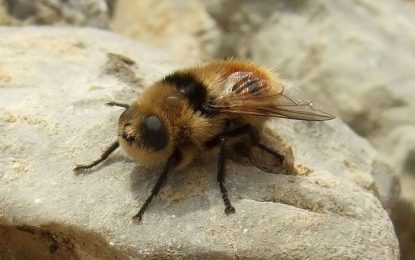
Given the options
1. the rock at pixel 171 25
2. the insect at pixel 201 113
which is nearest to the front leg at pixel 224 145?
the insect at pixel 201 113

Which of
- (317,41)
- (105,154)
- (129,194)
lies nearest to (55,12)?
(317,41)

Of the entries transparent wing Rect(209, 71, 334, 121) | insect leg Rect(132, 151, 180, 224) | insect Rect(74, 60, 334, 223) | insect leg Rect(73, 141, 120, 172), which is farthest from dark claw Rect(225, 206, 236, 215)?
insect leg Rect(73, 141, 120, 172)

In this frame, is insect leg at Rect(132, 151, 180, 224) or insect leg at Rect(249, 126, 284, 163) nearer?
insect leg at Rect(132, 151, 180, 224)

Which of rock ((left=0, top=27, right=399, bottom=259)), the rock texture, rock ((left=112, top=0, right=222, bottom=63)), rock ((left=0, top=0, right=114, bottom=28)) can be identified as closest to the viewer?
rock ((left=0, top=27, right=399, bottom=259))

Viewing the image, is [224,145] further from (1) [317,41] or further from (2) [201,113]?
(1) [317,41]

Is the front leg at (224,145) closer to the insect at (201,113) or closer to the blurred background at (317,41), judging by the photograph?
the insect at (201,113)

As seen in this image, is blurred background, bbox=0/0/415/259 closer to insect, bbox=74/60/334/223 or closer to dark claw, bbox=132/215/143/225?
insect, bbox=74/60/334/223

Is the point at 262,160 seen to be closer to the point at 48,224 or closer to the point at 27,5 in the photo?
the point at 48,224
